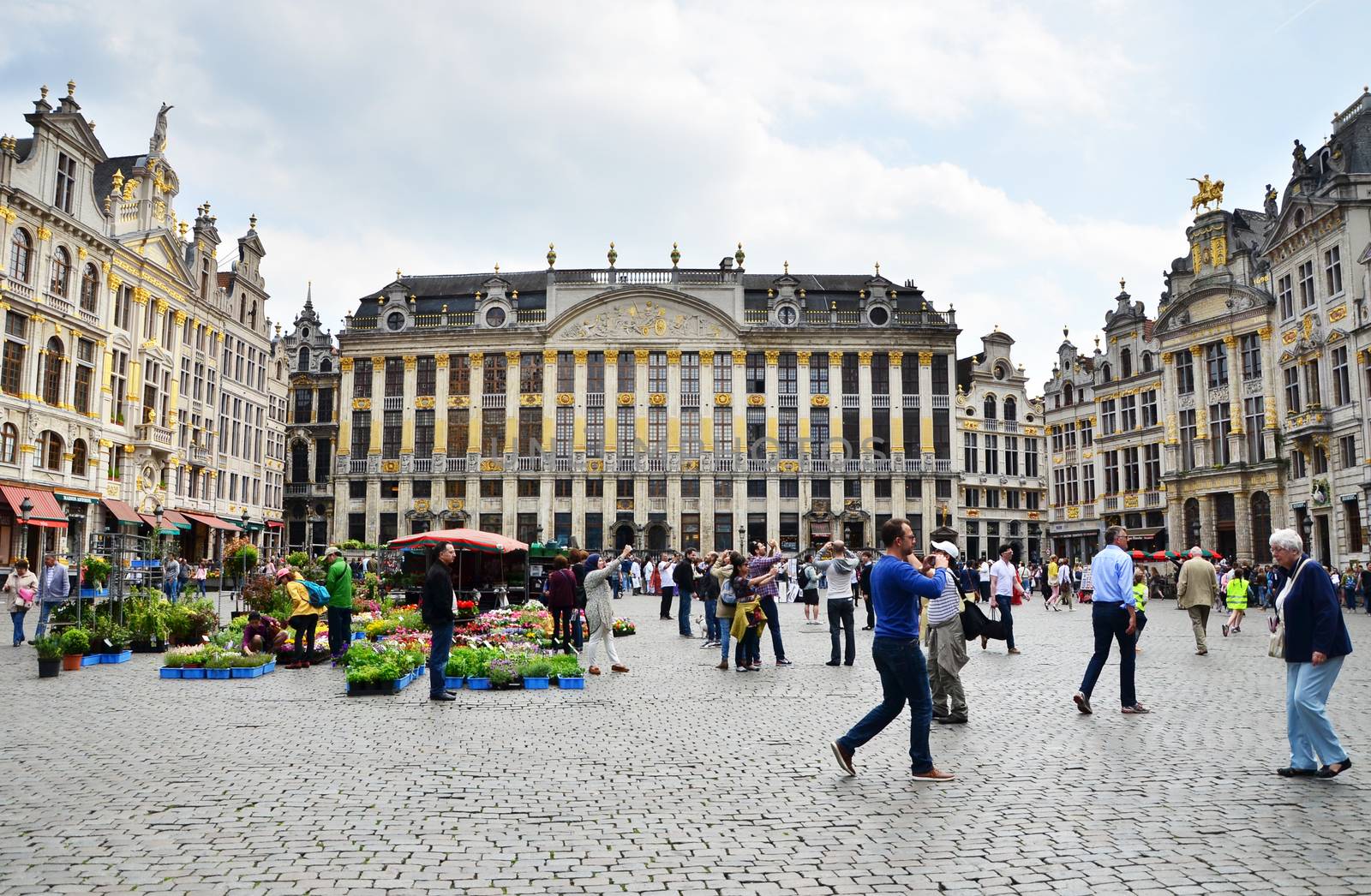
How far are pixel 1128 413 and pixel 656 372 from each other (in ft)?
90.5

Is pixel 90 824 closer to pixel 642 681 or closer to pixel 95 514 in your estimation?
pixel 642 681

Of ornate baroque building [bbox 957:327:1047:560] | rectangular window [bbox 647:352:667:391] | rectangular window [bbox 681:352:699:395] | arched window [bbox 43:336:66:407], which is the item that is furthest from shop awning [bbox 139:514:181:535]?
ornate baroque building [bbox 957:327:1047:560]

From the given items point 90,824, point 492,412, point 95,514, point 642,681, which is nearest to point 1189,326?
point 492,412

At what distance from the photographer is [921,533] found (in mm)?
61625

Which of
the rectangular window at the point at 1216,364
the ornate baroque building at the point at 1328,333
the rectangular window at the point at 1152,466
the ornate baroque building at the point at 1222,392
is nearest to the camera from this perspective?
the ornate baroque building at the point at 1328,333

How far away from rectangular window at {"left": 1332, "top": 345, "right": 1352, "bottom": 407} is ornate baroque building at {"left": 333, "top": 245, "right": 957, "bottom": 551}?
23.1 meters

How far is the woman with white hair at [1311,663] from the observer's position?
322 inches

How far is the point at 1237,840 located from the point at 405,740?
23.0ft

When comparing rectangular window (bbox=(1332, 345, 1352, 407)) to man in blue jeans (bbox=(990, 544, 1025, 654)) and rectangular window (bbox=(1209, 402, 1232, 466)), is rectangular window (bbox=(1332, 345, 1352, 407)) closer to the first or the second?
rectangular window (bbox=(1209, 402, 1232, 466))

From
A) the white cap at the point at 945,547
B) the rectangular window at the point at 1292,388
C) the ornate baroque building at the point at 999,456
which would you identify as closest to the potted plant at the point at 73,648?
the white cap at the point at 945,547

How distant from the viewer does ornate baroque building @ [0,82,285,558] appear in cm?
3788

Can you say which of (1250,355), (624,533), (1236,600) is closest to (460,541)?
(1236,600)

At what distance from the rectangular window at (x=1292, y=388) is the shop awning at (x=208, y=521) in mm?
49544

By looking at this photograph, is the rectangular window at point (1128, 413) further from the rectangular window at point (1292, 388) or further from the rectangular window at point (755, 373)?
the rectangular window at point (755, 373)
